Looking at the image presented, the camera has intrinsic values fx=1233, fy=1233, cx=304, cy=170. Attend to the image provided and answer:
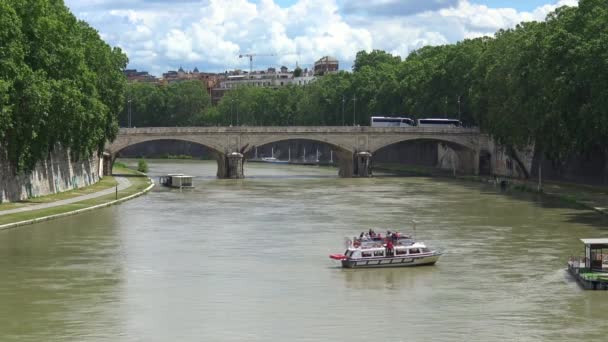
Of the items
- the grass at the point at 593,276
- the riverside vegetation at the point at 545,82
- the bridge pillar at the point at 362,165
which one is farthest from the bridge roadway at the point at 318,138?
the grass at the point at 593,276

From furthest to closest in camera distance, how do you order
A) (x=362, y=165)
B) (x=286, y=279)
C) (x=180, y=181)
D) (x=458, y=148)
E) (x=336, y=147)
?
(x=458, y=148), (x=336, y=147), (x=362, y=165), (x=180, y=181), (x=286, y=279)

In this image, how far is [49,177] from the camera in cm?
10912

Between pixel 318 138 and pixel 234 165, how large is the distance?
12104mm

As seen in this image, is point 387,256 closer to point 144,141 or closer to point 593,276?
point 593,276

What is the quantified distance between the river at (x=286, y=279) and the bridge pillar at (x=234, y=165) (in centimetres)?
5360

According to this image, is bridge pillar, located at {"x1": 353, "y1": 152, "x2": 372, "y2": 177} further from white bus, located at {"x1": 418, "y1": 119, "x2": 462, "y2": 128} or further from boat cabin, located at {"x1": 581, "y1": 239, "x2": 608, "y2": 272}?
boat cabin, located at {"x1": 581, "y1": 239, "x2": 608, "y2": 272}

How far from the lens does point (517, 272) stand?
2472 inches

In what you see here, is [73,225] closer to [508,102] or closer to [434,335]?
[434,335]

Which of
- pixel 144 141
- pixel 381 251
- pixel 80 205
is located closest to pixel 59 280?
pixel 381 251

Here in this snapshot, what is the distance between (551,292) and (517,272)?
6251 millimetres

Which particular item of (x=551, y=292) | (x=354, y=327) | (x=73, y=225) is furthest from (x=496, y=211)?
(x=354, y=327)

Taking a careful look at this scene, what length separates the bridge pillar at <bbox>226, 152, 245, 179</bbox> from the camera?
512ft

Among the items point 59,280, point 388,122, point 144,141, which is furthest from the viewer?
point 388,122

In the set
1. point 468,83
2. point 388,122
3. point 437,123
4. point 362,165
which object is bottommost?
point 362,165
